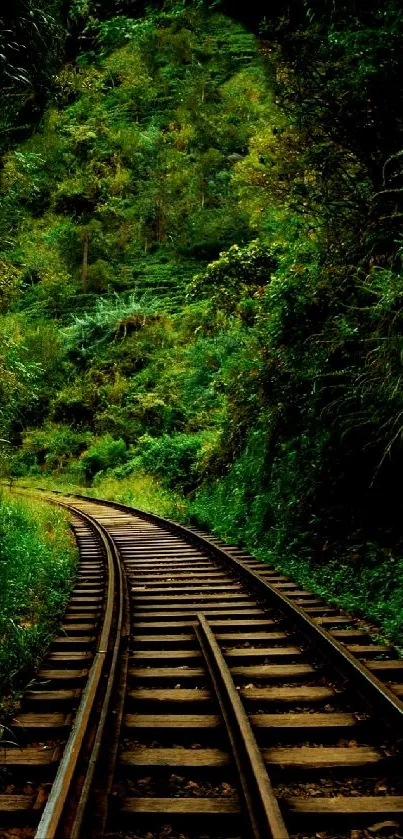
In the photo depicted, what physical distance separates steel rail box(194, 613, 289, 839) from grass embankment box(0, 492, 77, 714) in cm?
146

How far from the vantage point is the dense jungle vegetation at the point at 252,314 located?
25.6 feet

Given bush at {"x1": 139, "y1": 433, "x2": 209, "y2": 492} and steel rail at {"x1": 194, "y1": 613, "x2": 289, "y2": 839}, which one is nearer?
steel rail at {"x1": 194, "y1": 613, "x2": 289, "y2": 839}

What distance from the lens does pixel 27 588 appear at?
22.3 feet

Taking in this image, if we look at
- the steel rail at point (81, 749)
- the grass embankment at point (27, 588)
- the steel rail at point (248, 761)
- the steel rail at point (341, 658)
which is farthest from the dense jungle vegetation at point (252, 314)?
the steel rail at point (81, 749)

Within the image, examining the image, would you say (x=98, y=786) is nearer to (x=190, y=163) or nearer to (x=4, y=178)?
(x=4, y=178)

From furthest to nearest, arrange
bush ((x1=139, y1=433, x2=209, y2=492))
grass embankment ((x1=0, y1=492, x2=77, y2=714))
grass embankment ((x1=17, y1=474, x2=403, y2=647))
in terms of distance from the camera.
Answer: bush ((x1=139, y1=433, x2=209, y2=492))
grass embankment ((x1=17, y1=474, x2=403, y2=647))
grass embankment ((x1=0, y1=492, x2=77, y2=714))

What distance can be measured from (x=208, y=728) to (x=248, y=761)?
2.09 feet

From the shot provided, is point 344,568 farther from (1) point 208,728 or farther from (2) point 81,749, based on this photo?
(2) point 81,749

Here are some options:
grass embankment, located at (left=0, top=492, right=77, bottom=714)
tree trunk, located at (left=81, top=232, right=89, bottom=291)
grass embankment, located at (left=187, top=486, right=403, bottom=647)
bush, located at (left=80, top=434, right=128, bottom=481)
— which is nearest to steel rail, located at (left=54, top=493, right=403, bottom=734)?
grass embankment, located at (left=187, top=486, right=403, bottom=647)

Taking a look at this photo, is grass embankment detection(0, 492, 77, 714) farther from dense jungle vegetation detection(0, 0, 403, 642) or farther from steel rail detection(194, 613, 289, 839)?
dense jungle vegetation detection(0, 0, 403, 642)

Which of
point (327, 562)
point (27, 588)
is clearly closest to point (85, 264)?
point (327, 562)

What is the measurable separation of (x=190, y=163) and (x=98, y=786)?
1697 inches

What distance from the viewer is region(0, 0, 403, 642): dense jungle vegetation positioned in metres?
7.80

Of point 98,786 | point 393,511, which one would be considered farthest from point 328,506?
point 98,786
